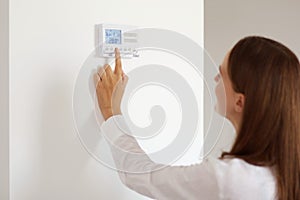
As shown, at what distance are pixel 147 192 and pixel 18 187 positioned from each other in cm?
27

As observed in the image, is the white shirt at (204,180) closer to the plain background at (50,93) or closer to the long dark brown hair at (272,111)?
the long dark brown hair at (272,111)

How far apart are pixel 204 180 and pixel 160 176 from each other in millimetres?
90

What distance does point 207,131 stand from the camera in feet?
4.17

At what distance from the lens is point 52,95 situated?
1.07 metres

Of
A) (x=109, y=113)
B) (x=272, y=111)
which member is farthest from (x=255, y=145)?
(x=109, y=113)

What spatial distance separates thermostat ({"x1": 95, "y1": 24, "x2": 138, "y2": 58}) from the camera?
112 cm

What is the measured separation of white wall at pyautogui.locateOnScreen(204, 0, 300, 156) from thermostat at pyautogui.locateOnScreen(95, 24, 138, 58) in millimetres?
1503

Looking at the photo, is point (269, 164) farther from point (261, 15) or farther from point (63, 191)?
point (261, 15)

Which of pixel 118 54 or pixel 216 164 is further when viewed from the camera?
pixel 118 54

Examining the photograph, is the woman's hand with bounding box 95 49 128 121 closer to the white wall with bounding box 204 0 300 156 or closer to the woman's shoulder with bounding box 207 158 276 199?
the woman's shoulder with bounding box 207 158 276 199

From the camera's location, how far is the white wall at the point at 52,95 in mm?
1024

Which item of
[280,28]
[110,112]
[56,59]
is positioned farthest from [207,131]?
[280,28]

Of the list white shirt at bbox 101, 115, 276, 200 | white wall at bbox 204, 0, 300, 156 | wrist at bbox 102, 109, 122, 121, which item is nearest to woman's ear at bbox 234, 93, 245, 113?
white shirt at bbox 101, 115, 276, 200

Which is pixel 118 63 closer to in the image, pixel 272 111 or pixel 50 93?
pixel 50 93
